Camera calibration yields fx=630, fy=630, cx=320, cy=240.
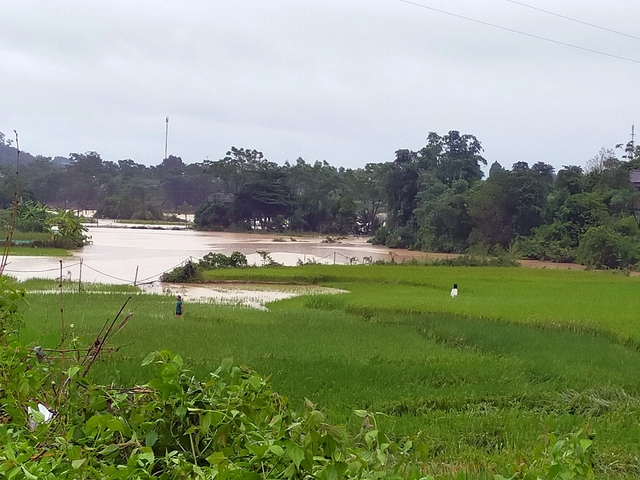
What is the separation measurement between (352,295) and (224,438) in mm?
13963

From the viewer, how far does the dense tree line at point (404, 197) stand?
34.4 metres

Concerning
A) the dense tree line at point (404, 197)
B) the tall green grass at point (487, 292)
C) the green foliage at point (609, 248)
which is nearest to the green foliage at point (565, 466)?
the tall green grass at point (487, 292)

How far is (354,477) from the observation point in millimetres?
1370

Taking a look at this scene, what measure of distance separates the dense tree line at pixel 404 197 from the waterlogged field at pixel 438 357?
14.9 m

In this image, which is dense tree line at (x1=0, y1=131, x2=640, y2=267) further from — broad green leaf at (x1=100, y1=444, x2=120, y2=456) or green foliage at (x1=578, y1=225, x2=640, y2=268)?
broad green leaf at (x1=100, y1=444, x2=120, y2=456)

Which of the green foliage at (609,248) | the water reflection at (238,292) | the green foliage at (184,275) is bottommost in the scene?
Result: the water reflection at (238,292)

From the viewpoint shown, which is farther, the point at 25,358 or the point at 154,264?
the point at 154,264

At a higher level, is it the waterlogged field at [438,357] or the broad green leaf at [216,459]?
the broad green leaf at [216,459]

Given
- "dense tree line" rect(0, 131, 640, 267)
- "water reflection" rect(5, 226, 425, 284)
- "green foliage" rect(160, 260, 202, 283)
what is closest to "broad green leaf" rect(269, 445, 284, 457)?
"water reflection" rect(5, 226, 425, 284)

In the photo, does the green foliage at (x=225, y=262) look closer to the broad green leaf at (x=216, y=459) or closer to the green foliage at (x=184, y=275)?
the green foliage at (x=184, y=275)

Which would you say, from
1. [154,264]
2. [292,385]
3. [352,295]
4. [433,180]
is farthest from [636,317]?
[433,180]

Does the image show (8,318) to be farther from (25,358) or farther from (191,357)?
(191,357)

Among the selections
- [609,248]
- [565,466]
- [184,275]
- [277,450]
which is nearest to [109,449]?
[277,450]

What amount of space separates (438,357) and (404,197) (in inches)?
1496
